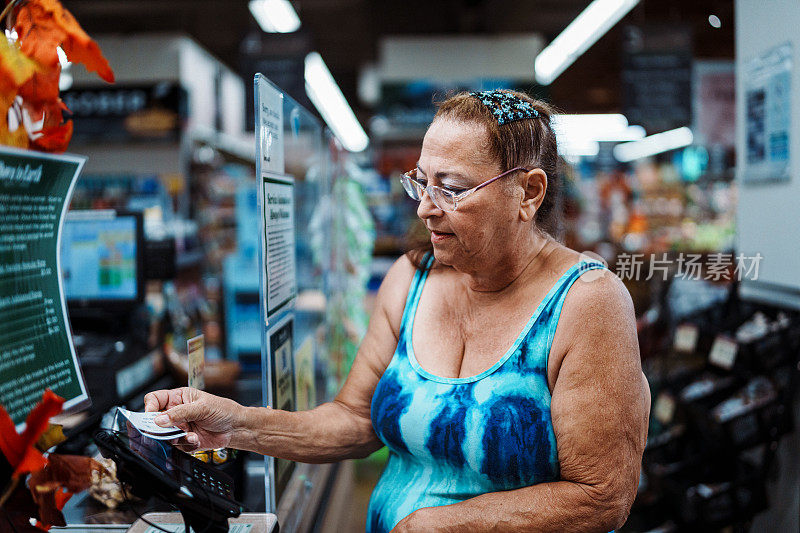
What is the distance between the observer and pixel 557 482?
4.24ft

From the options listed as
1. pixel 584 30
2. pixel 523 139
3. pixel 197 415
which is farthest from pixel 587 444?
pixel 584 30

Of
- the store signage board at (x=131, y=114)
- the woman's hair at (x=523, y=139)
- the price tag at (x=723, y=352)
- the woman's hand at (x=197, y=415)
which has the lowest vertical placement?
the price tag at (x=723, y=352)

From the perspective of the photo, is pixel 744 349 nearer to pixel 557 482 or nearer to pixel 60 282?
pixel 557 482

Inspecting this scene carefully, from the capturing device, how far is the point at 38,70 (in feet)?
3.71

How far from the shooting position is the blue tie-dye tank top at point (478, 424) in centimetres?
132

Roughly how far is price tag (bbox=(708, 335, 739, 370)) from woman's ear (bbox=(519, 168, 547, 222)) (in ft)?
6.36

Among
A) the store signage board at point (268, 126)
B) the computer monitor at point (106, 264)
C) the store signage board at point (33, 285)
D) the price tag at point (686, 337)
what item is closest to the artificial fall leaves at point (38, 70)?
the store signage board at point (33, 285)

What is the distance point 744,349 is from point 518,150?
2009 mm

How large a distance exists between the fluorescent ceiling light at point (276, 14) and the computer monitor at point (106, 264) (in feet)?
13.8

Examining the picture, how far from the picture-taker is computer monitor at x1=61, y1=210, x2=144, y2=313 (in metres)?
3.00

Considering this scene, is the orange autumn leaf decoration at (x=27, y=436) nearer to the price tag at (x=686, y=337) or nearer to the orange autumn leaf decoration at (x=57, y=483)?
the orange autumn leaf decoration at (x=57, y=483)

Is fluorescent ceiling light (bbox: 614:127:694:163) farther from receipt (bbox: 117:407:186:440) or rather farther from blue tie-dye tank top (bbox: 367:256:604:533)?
receipt (bbox: 117:407:186:440)

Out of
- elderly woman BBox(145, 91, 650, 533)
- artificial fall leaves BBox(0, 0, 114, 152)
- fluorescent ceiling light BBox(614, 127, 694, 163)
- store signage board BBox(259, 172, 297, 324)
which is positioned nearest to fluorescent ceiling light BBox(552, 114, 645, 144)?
fluorescent ceiling light BBox(614, 127, 694, 163)

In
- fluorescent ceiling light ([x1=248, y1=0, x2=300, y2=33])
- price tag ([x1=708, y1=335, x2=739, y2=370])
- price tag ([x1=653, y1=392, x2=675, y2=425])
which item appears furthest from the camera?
fluorescent ceiling light ([x1=248, y1=0, x2=300, y2=33])
